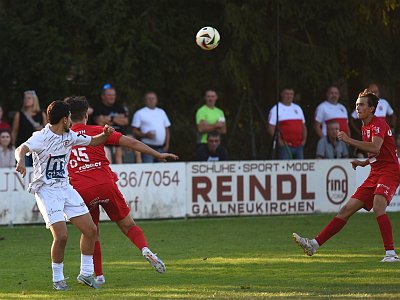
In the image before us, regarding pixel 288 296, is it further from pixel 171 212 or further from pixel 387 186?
pixel 171 212

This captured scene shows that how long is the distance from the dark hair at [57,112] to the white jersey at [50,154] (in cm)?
12

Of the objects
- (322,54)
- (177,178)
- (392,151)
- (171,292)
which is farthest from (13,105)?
(171,292)

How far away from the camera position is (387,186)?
1334cm

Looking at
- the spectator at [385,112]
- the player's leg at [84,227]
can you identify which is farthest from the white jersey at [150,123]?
the player's leg at [84,227]

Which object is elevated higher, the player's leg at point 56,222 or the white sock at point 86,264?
the player's leg at point 56,222

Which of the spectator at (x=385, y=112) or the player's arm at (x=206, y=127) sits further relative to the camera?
the spectator at (x=385, y=112)

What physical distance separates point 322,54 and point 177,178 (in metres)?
5.97

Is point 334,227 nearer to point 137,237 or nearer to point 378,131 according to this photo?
point 378,131

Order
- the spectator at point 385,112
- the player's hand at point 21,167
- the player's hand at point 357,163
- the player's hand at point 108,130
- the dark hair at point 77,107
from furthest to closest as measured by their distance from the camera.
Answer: the spectator at point 385,112, the player's hand at point 357,163, the dark hair at point 77,107, the player's hand at point 108,130, the player's hand at point 21,167

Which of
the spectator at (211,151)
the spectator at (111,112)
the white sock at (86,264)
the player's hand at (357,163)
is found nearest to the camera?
the white sock at (86,264)

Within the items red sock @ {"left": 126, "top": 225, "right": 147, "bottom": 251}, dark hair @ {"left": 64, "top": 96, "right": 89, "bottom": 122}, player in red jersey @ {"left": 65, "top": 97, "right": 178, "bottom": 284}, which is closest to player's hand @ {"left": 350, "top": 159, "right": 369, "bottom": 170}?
player in red jersey @ {"left": 65, "top": 97, "right": 178, "bottom": 284}

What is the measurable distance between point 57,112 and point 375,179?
14.7ft

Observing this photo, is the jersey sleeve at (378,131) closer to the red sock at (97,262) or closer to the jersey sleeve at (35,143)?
the red sock at (97,262)

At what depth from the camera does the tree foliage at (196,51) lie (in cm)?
2261
